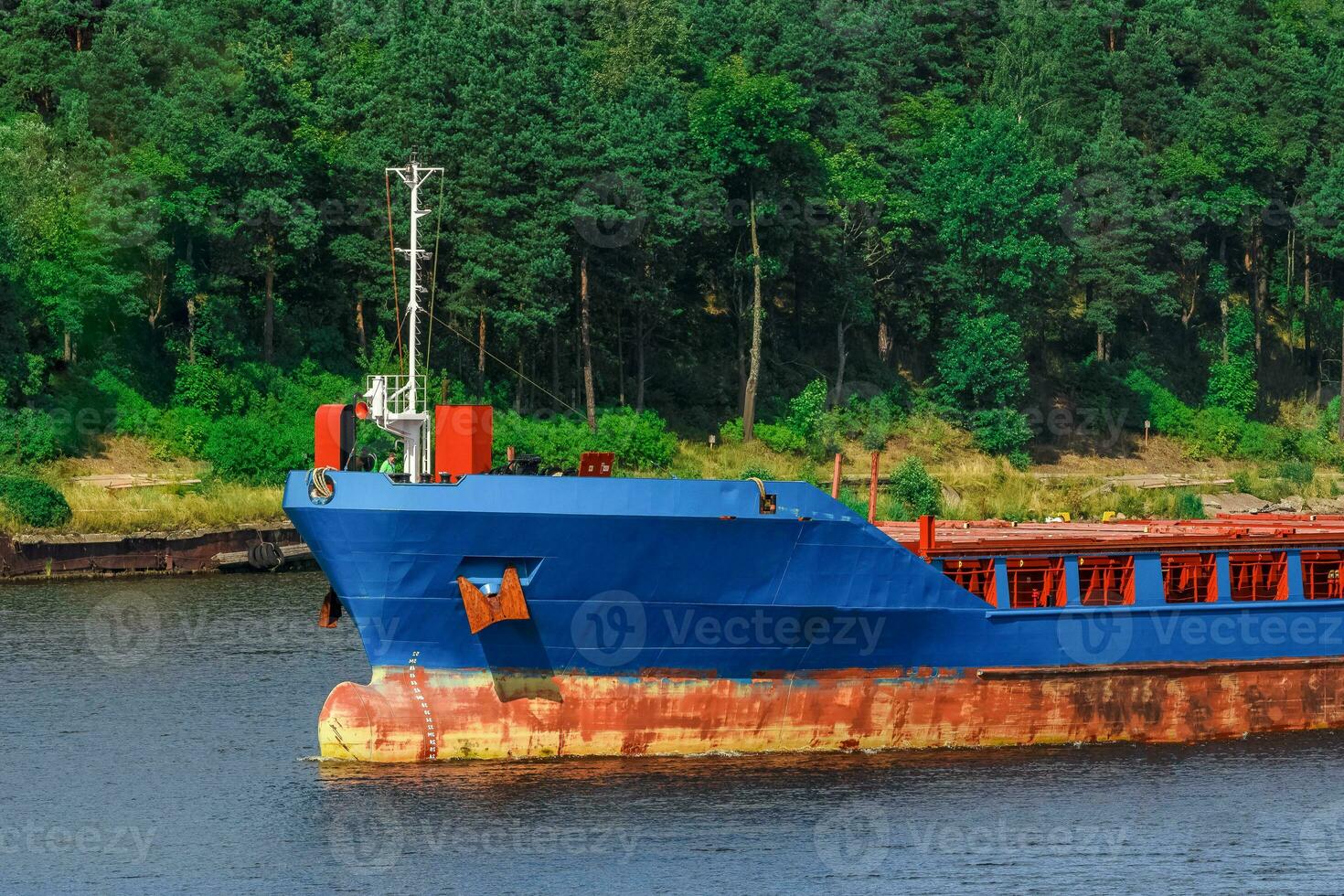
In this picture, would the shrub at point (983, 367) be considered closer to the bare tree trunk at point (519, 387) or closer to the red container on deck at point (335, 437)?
the bare tree trunk at point (519, 387)

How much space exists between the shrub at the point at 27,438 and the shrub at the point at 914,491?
1197 inches

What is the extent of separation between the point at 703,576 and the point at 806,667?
265 centimetres

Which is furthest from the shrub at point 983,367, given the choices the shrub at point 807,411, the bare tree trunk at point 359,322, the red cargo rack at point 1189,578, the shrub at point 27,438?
the red cargo rack at point 1189,578

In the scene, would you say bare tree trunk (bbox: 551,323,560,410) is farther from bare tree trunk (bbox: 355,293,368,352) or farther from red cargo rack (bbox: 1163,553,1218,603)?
red cargo rack (bbox: 1163,553,1218,603)

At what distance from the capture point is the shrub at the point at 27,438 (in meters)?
59.0

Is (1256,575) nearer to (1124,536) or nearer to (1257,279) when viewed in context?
(1124,536)

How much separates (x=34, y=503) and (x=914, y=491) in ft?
101

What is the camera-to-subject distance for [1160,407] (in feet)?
281

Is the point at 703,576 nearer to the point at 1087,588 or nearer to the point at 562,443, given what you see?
the point at 1087,588

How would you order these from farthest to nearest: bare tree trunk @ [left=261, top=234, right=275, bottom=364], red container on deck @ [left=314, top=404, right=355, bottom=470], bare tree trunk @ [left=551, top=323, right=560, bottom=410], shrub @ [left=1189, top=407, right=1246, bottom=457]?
1. shrub @ [left=1189, top=407, right=1246, bottom=457]
2. bare tree trunk @ [left=551, top=323, right=560, bottom=410]
3. bare tree trunk @ [left=261, top=234, right=275, bottom=364]
4. red container on deck @ [left=314, top=404, right=355, bottom=470]

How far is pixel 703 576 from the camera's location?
29.3m

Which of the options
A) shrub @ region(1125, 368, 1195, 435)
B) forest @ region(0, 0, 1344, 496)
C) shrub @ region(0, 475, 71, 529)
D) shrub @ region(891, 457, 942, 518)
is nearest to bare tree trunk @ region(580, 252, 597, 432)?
forest @ region(0, 0, 1344, 496)

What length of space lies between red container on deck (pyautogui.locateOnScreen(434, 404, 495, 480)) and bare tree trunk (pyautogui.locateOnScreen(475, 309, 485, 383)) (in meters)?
34.2

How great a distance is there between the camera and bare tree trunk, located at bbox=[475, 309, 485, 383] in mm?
66119
